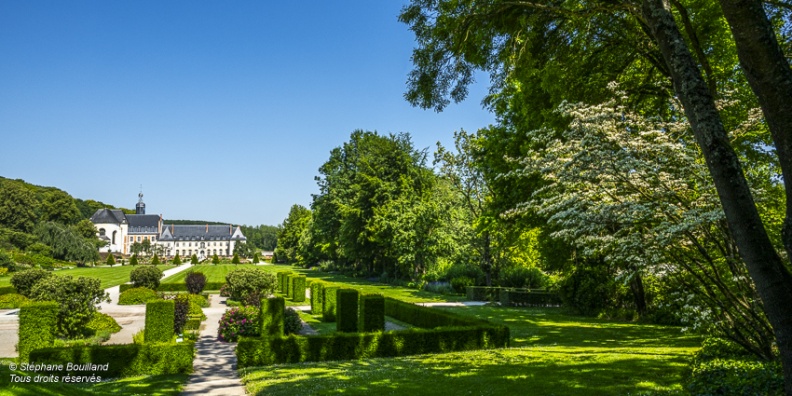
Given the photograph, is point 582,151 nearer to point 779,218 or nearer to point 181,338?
point 779,218

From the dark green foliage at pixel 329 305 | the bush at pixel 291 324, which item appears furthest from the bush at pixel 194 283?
the bush at pixel 291 324

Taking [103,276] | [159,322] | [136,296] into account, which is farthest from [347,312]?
[103,276]

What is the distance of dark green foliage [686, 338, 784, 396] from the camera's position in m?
5.23

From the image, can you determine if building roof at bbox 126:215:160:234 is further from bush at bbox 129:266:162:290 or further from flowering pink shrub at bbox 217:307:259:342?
flowering pink shrub at bbox 217:307:259:342

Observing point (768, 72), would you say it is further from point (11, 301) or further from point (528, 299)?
point (11, 301)

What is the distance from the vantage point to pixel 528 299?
24.7 metres

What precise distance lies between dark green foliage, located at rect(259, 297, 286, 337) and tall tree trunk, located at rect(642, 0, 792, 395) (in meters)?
11.4

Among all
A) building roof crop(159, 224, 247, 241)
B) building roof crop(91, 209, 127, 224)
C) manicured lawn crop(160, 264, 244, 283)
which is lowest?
manicured lawn crop(160, 264, 244, 283)

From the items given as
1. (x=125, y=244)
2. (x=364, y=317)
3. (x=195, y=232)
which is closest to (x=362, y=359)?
(x=364, y=317)

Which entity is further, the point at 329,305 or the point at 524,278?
the point at 524,278

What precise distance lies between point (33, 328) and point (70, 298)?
369 cm

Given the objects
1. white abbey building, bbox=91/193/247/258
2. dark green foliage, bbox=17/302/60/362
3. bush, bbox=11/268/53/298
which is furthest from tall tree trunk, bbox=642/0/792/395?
white abbey building, bbox=91/193/247/258

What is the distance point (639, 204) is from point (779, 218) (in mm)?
4481

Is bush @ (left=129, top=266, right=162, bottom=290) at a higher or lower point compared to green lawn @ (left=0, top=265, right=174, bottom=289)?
higher
